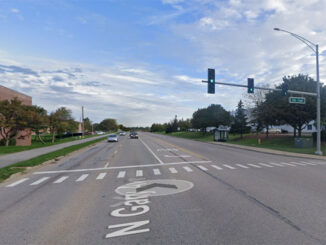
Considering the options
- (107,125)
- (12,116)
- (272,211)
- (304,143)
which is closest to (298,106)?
(304,143)

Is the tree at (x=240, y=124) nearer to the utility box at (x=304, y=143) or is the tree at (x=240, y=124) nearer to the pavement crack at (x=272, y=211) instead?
the utility box at (x=304, y=143)

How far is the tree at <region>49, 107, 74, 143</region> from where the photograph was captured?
43875 mm

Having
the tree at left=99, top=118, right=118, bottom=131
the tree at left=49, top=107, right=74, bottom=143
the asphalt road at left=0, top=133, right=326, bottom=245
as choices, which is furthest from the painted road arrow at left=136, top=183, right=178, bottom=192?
the tree at left=99, top=118, right=118, bottom=131

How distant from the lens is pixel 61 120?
4522cm

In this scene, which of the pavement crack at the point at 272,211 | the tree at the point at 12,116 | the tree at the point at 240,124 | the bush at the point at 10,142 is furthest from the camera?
the tree at the point at 240,124

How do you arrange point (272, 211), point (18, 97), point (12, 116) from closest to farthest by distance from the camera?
point (272, 211), point (12, 116), point (18, 97)

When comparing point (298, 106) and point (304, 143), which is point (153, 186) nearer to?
point (304, 143)

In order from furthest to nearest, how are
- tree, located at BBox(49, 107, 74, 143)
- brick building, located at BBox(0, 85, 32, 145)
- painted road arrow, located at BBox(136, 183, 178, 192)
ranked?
tree, located at BBox(49, 107, 74, 143) < brick building, located at BBox(0, 85, 32, 145) < painted road arrow, located at BBox(136, 183, 178, 192)

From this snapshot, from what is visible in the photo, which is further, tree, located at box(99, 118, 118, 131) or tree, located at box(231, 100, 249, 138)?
tree, located at box(99, 118, 118, 131)

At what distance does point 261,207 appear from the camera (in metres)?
5.94

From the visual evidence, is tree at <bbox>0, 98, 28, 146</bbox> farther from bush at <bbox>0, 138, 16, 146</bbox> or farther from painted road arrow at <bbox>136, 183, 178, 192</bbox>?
painted road arrow at <bbox>136, 183, 178, 192</bbox>

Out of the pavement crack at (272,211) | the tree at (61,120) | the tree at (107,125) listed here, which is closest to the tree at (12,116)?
the tree at (61,120)

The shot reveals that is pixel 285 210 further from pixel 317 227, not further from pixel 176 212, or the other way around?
pixel 176 212

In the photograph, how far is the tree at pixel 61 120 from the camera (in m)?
43.9
